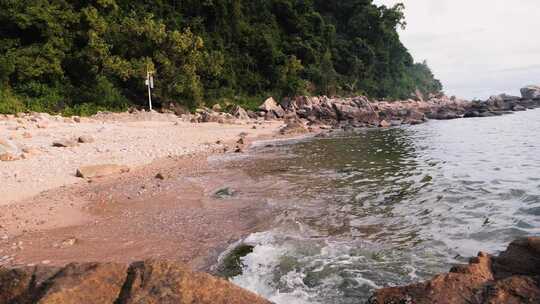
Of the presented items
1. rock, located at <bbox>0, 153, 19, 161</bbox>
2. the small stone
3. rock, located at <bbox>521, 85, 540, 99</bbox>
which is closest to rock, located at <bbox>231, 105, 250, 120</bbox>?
rock, located at <bbox>0, 153, 19, 161</bbox>

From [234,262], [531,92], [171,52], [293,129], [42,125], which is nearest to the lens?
[234,262]

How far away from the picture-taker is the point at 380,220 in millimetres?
6855

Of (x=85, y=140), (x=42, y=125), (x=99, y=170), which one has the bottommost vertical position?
(x=99, y=170)

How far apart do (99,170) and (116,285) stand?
8.44m

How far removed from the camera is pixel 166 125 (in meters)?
22.0

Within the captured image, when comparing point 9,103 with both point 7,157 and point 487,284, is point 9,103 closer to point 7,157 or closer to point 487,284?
point 7,157

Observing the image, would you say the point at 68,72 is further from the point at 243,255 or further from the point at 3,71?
the point at 243,255

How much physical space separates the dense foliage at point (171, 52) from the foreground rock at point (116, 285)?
21214mm

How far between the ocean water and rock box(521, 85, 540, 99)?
4880cm

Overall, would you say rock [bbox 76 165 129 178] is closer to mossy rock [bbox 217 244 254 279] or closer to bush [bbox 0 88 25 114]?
mossy rock [bbox 217 244 254 279]

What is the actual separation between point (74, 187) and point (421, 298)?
834 centimetres

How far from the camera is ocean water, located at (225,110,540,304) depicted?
449 centimetres

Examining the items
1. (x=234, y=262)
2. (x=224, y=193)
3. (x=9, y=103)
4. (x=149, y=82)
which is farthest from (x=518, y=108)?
(x=234, y=262)

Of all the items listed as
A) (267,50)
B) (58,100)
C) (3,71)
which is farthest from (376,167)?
(267,50)
